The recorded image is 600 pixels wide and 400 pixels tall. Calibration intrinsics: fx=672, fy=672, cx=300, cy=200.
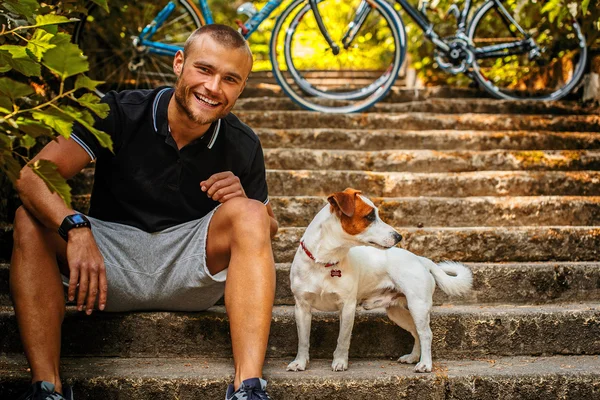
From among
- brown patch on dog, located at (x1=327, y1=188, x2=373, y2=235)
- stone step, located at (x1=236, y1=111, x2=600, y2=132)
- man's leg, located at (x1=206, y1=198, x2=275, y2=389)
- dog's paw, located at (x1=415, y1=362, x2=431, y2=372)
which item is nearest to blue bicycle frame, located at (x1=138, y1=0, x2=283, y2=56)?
stone step, located at (x1=236, y1=111, x2=600, y2=132)

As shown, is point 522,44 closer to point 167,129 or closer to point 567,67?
point 567,67

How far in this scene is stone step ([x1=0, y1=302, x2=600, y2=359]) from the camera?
2623 millimetres

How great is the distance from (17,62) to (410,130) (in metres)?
3.76

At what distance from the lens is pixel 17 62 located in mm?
1432

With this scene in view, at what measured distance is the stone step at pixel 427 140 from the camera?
15.0 feet

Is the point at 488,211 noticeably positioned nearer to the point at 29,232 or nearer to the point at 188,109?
the point at 188,109

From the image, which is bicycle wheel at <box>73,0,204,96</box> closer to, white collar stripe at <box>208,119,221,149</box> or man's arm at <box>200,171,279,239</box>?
white collar stripe at <box>208,119,221,149</box>

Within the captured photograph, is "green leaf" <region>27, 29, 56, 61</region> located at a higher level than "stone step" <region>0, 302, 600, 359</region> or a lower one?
higher

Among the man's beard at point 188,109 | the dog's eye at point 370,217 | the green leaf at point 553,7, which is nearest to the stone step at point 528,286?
the dog's eye at point 370,217

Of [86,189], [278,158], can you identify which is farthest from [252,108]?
[86,189]

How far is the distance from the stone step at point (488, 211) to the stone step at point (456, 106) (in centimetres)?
173

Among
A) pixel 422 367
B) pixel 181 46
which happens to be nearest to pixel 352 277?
pixel 422 367

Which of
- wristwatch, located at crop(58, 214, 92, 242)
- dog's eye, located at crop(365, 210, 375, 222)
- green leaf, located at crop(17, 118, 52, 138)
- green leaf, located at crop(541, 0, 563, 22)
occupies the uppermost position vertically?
green leaf, located at crop(541, 0, 563, 22)

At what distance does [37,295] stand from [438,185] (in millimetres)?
2460
